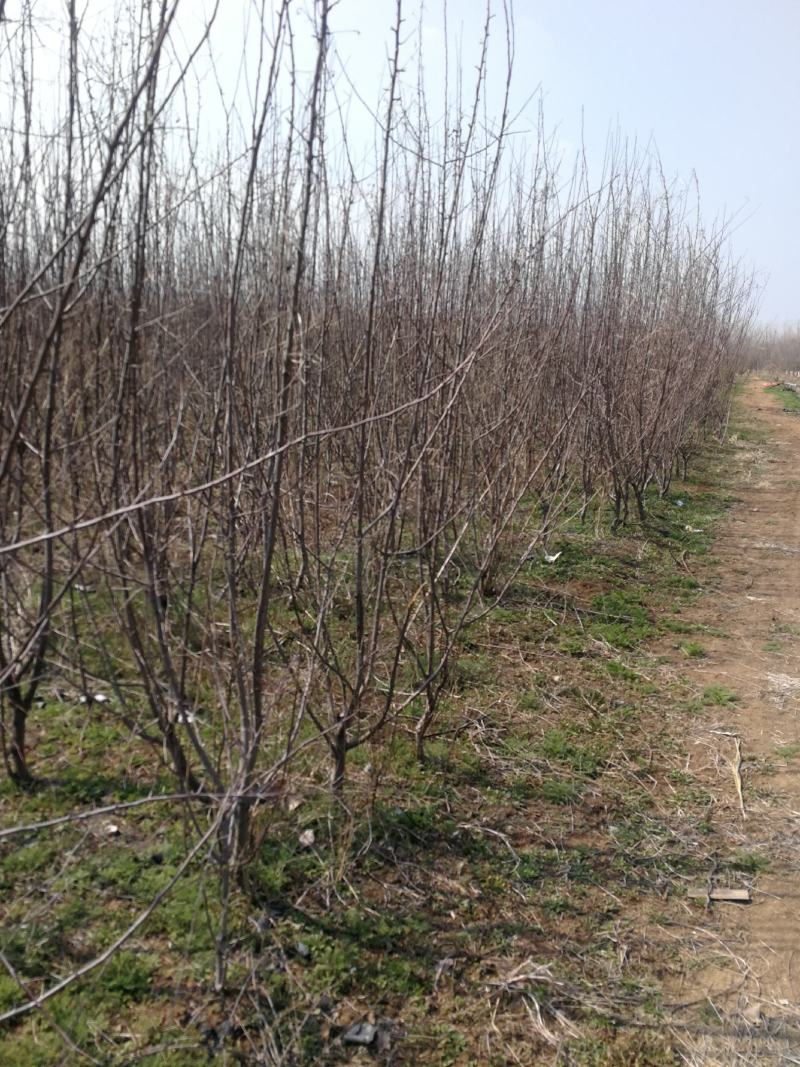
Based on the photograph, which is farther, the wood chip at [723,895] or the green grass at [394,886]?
the wood chip at [723,895]

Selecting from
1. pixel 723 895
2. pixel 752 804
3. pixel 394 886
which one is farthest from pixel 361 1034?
pixel 752 804

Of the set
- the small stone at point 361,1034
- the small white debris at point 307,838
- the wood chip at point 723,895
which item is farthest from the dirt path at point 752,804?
the small white debris at point 307,838

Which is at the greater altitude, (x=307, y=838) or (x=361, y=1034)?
(x=307, y=838)

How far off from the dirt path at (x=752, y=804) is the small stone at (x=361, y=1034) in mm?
736

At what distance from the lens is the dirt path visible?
77.9 inches

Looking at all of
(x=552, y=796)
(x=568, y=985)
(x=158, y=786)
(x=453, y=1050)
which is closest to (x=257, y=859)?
(x=158, y=786)

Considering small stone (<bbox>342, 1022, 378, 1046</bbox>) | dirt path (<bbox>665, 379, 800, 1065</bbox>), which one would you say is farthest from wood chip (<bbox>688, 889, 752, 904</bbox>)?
small stone (<bbox>342, 1022, 378, 1046</bbox>)

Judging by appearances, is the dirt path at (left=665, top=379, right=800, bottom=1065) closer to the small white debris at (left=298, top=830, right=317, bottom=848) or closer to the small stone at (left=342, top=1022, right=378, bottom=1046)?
the small stone at (left=342, top=1022, right=378, bottom=1046)

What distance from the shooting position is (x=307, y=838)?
2393mm

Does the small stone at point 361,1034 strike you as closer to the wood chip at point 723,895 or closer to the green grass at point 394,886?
the green grass at point 394,886

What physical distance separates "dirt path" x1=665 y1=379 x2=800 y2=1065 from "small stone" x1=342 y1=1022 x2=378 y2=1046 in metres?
0.74

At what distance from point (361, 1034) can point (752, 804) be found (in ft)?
5.78

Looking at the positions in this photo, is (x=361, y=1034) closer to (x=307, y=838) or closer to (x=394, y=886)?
(x=394, y=886)

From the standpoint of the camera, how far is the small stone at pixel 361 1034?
71.5 inches
